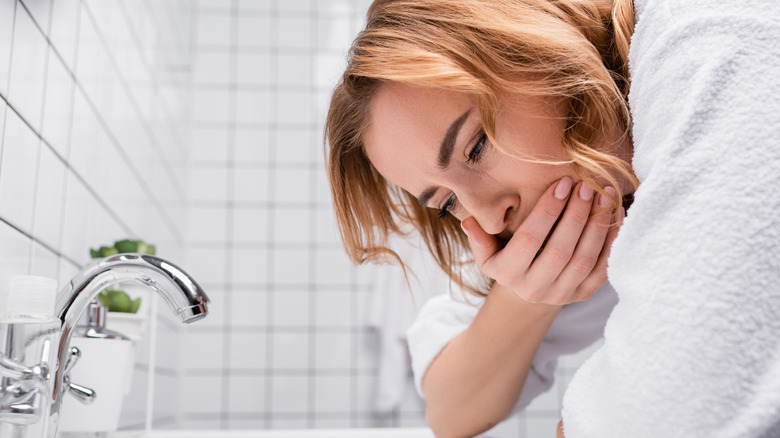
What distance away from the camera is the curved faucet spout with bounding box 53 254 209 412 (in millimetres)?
610

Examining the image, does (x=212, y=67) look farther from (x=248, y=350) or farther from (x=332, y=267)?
(x=248, y=350)

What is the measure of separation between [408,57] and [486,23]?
0.29 ft

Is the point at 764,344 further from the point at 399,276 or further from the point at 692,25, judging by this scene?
the point at 399,276

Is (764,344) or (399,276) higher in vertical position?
(399,276)

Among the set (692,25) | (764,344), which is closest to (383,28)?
(692,25)

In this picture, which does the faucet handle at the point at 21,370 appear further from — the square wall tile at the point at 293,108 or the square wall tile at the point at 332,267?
the square wall tile at the point at 293,108

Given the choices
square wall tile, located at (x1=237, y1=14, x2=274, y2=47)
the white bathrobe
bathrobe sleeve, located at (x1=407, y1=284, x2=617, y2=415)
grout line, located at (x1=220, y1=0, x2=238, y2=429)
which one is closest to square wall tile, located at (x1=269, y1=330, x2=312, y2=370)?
grout line, located at (x1=220, y1=0, x2=238, y2=429)

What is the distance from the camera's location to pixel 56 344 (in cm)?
60

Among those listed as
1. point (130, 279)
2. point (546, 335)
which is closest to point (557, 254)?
point (546, 335)

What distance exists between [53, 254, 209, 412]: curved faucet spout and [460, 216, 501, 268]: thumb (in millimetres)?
347

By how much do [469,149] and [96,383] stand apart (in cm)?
54

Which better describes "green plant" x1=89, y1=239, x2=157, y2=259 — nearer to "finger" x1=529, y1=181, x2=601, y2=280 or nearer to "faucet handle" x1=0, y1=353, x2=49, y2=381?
"faucet handle" x1=0, y1=353, x2=49, y2=381

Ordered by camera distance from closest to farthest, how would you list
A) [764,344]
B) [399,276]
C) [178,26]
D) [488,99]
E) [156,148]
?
[764,344]
[488,99]
[156,148]
[178,26]
[399,276]

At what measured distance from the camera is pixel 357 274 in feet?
7.31
